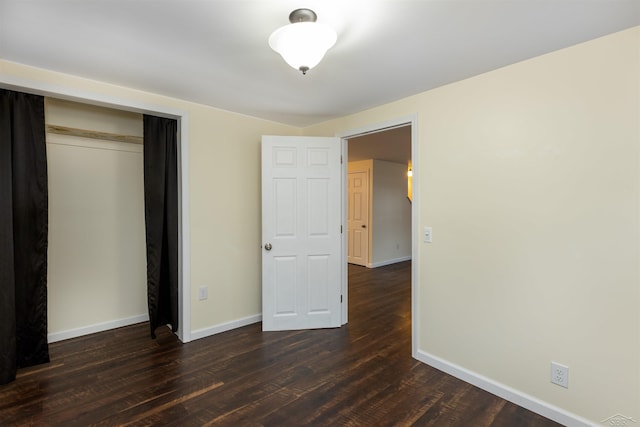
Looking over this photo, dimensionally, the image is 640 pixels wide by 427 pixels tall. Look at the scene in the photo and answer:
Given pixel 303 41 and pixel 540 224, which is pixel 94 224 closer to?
pixel 303 41

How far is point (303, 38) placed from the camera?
1.45 metres

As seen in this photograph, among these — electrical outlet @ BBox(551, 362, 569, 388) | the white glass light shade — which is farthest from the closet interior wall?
electrical outlet @ BBox(551, 362, 569, 388)

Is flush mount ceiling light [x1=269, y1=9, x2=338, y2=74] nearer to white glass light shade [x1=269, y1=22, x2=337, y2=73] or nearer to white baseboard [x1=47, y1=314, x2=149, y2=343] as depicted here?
white glass light shade [x1=269, y1=22, x2=337, y2=73]

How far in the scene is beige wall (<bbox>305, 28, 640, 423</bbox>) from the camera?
169 cm

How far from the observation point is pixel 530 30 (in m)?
1.67

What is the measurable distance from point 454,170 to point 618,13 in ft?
3.87

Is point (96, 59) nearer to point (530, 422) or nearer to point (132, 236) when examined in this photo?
point (132, 236)

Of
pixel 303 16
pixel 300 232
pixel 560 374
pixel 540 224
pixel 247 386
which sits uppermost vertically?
pixel 303 16

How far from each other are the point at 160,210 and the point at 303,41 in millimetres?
2230

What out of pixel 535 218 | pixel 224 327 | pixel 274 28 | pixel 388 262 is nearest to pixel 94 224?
pixel 224 327

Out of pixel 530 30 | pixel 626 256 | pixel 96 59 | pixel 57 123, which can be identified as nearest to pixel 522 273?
pixel 626 256

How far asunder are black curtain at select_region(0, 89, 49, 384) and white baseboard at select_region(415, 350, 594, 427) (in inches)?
122

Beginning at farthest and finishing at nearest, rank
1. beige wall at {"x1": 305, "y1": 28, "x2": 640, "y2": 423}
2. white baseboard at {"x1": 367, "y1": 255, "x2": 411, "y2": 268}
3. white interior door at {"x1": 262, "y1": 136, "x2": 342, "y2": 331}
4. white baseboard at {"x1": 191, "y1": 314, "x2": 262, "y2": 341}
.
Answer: white baseboard at {"x1": 367, "y1": 255, "x2": 411, "y2": 268}
white interior door at {"x1": 262, "y1": 136, "x2": 342, "y2": 331}
white baseboard at {"x1": 191, "y1": 314, "x2": 262, "y2": 341}
beige wall at {"x1": 305, "y1": 28, "x2": 640, "y2": 423}

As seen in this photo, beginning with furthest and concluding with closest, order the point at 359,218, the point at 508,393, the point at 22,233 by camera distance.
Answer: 1. the point at 359,218
2. the point at 22,233
3. the point at 508,393
